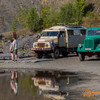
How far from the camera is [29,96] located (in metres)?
9.34

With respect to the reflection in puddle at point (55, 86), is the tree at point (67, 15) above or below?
above

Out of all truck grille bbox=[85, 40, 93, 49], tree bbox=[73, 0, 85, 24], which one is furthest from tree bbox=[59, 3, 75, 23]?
truck grille bbox=[85, 40, 93, 49]

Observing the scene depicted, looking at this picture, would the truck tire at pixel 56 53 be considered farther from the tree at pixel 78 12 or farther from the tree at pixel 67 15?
the tree at pixel 67 15

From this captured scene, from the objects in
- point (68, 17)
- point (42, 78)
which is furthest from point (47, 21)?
point (42, 78)

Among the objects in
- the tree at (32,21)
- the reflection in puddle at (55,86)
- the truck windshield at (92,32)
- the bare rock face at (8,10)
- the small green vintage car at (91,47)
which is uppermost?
the bare rock face at (8,10)

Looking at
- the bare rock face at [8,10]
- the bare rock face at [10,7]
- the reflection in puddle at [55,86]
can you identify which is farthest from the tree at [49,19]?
the reflection in puddle at [55,86]

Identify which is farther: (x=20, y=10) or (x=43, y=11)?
(x=20, y=10)

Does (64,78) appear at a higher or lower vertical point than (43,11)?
lower

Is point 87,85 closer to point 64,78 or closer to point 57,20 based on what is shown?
point 64,78

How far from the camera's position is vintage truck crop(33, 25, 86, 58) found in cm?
2528

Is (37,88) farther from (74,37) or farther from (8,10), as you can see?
(8,10)

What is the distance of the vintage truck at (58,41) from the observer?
25281 mm

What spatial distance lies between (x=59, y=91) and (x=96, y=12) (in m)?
71.8

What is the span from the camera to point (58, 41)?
2608cm
